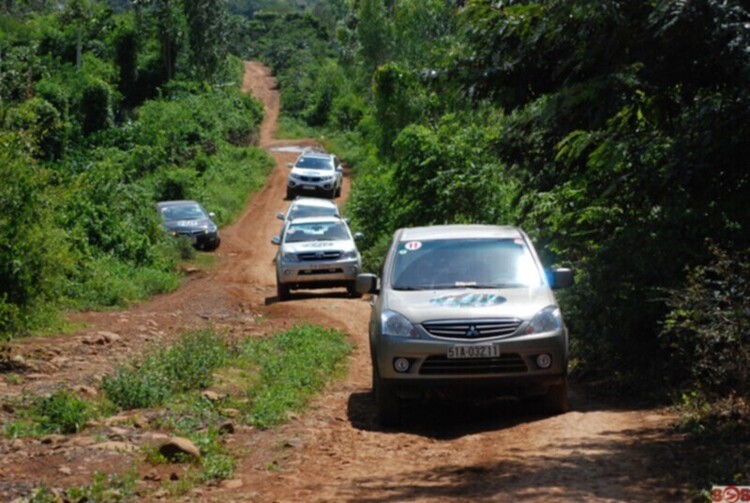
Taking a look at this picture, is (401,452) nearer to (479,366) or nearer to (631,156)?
(479,366)

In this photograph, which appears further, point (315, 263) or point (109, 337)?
point (315, 263)

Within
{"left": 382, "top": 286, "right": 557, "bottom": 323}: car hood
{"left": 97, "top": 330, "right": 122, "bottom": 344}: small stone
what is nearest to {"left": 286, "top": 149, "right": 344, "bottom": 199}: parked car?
{"left": 97, "top": 330, "right": 122, "bottom": 344}: small stone

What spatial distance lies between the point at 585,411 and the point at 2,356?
645 cm

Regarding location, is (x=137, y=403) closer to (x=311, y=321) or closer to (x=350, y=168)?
(x=311, y=321)

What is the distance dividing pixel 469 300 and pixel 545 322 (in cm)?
72

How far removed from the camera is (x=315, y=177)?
4541 centimetres

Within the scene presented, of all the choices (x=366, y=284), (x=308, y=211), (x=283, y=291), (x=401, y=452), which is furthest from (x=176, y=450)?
(x=308, y=211)

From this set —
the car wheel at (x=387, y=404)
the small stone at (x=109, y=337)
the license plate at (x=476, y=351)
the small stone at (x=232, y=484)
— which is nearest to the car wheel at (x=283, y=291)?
the small stone at (x=109, y=337)

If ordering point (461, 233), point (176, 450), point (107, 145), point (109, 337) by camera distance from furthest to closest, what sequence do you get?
point (107, 145), point (109, 337), point (461, 233), point (176, 450)

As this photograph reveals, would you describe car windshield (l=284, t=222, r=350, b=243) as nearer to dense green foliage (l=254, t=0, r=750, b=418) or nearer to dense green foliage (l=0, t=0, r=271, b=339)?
dense green foliage (l=0, t=0, r=271, b=339)

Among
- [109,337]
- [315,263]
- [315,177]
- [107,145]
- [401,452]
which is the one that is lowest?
[315,177]

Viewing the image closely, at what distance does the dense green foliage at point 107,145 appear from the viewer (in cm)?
1304

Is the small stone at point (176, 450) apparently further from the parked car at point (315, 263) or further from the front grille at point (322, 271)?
the front grille at point (322, 271)

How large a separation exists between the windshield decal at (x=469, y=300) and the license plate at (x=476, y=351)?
1.55 feet
